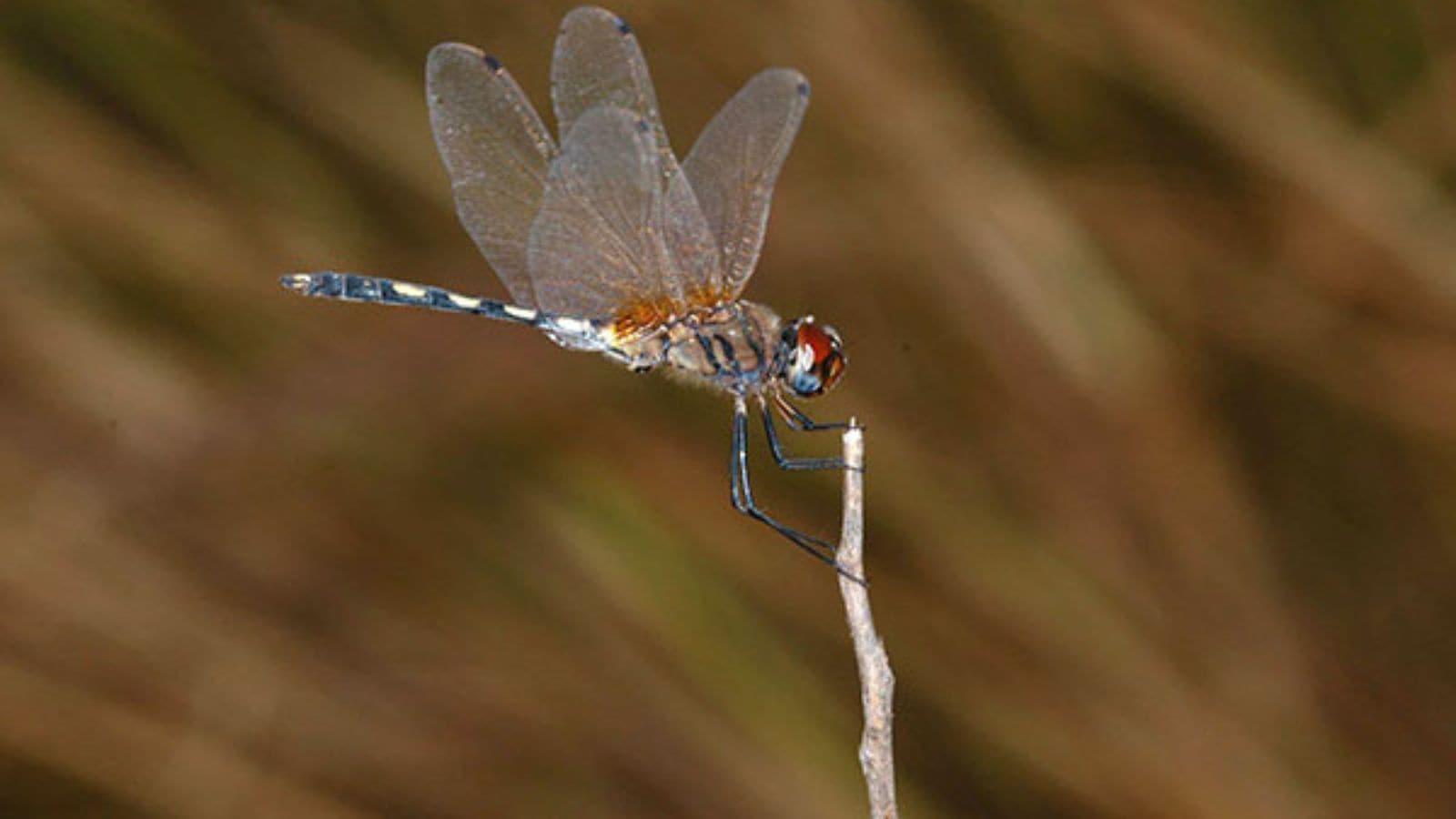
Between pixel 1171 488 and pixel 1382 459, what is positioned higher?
pixel 1382 459

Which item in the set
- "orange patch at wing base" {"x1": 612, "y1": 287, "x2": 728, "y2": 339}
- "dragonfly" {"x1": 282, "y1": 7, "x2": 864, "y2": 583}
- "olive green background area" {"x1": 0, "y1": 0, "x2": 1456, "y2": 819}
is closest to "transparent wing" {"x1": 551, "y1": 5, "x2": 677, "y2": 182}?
"dragonfly" {"x1": 282, "y1": 7, "x2": 864, "y2": 583}

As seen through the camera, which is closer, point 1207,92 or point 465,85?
point 465,85

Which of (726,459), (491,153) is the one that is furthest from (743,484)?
(726,459)

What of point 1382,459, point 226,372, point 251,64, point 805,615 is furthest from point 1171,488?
point 251,64

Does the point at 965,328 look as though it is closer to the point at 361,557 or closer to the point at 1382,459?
the point at 1382,459

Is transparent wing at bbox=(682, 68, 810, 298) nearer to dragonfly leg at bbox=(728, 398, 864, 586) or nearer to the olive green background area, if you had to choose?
dragonfly leg at bbox=(728, 398, 864, 586)

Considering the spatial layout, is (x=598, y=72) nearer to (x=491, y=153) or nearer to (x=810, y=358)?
(x=491, y=153)

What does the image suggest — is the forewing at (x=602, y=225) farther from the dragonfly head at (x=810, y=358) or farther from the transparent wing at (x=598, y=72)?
the dragonfly head at (x=810, y=358)
